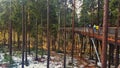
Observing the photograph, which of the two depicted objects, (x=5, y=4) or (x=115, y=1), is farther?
(x=5, y=4)

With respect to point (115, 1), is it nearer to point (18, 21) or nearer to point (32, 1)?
point (32, 1)

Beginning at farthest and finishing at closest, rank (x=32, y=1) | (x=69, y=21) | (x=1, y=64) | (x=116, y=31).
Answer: (x=69, y=21) < (x=32, y=1) < (x=1, y=64) < (x=116, y=31)

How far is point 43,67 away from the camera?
30500mm

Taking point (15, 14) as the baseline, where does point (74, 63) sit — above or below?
below

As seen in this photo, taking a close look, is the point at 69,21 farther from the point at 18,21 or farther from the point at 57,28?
the point at 18,21

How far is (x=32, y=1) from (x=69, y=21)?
14014mm

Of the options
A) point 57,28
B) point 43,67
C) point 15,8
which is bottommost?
point 43,67

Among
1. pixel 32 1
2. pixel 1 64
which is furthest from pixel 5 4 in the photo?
pixel 1 64

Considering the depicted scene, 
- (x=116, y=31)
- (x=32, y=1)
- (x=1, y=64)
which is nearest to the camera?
(x=116, y=31)

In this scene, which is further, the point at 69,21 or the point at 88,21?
the point at 69,21

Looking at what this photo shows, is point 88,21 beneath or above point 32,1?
beneath

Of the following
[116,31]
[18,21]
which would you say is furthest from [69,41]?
[116,31]

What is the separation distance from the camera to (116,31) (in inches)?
659

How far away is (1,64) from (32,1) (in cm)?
1377
